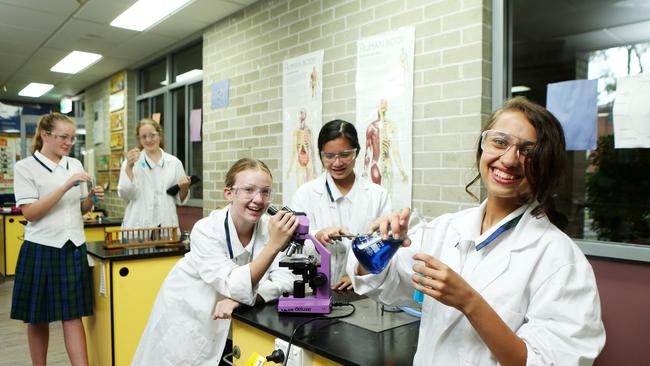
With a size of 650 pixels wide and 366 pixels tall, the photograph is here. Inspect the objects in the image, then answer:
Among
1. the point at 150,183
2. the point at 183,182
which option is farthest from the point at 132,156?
the point at 183,182

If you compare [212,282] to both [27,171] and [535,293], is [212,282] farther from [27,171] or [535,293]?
[27,171]

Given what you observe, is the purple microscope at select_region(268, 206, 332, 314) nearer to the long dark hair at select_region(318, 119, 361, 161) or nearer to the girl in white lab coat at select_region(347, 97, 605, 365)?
the girl in white lab coat at select_region(347, 97, 605, 365)

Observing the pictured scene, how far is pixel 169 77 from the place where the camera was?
562 centimetres

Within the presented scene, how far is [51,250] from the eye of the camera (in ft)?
8.41

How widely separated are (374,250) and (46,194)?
89.4 inches

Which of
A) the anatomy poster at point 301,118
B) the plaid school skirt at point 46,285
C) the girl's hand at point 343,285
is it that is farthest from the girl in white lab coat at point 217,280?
the anatomy poster at point 301,118

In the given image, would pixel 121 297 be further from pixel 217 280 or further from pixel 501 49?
pixel 501 49

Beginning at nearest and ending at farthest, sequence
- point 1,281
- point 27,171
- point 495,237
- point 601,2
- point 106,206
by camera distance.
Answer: point 495,237 < point 601,2 < point 27,171 < point 1,281 < point 106,206

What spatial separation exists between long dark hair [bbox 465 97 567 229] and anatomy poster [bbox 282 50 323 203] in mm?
2356

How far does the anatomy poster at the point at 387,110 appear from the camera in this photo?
272cm

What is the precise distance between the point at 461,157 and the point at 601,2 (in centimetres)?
104

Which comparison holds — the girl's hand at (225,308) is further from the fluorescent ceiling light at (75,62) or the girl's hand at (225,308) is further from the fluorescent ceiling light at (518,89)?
the fluorescent ceiling light at (75,62)

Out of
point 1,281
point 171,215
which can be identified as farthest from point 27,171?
point 1,281

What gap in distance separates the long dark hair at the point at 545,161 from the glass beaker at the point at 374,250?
343 millimetres
